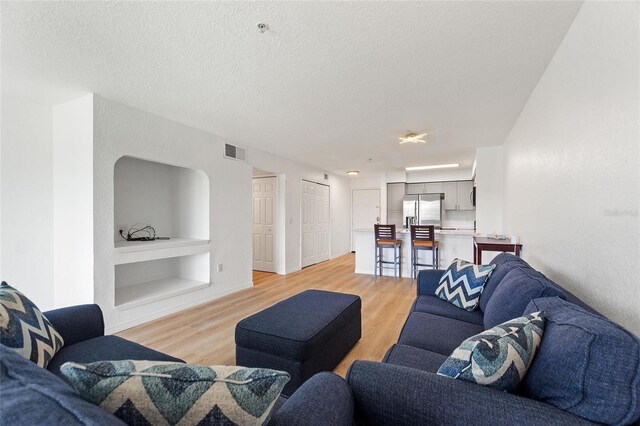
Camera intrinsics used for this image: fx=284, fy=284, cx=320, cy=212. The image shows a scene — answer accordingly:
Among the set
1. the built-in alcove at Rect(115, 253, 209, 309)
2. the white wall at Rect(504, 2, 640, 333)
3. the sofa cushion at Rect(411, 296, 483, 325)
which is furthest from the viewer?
the built-in alcove at Rect(115, 253, 209, 309)

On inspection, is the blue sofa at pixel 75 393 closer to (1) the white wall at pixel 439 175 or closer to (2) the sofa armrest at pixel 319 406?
(2) the sofa armrest at pixel 319 406

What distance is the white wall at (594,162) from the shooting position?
1.18m

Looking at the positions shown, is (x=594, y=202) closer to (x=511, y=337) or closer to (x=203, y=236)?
(x=511, y=337)

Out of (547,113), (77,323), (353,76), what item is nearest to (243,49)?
(353,76)

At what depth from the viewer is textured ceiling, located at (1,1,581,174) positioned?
1.67m

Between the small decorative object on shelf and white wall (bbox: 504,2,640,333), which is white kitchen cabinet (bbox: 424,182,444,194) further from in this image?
the small decorative object on shelf

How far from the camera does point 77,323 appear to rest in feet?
5.46

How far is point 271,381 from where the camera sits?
625 mm

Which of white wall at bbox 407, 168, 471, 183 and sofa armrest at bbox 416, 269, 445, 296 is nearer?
sofa armrest at bbox 416, 269, 445, 296

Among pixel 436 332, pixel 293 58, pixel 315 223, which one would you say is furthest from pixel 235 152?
pixel 436 332

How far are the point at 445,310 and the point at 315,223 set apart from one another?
4.89 m

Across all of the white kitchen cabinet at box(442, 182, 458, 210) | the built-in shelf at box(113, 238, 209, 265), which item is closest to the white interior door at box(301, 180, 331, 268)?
the built-in shelf at box(113, 238, 209, 265)

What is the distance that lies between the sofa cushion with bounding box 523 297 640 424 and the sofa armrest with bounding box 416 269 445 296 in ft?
5.72

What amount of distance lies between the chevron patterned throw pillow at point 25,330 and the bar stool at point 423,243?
4526 mm
